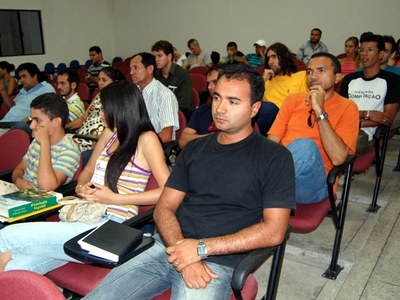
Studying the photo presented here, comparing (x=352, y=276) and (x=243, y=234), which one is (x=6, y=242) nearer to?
(x=243, y=234)

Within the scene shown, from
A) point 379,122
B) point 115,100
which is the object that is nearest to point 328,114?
point 379,122

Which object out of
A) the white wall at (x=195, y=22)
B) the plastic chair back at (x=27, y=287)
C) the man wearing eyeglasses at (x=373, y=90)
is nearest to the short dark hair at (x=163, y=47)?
the man wearing eyeglasses at (x=373, y=90)

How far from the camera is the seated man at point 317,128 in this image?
1996 millimetres

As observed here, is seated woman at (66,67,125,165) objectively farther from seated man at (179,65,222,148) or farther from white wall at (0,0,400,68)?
white wall at (0,0,400,68)

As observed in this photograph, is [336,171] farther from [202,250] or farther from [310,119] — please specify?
[202,250]

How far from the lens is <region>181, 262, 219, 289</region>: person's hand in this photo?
1.35 m

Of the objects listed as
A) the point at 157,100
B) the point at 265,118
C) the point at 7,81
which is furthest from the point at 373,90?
the point at 7,81

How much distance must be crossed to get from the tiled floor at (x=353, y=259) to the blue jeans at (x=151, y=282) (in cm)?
84

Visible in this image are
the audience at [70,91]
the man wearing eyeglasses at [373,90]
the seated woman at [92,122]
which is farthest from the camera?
the audience at [70,91]

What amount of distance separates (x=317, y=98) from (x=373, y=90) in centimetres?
128

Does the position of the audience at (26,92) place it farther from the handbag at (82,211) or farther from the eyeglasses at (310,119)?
the eyeglasses at (310,119)

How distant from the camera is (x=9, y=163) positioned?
2.48m

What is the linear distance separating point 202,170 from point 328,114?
1.05m

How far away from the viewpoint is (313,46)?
742 centimetres
